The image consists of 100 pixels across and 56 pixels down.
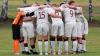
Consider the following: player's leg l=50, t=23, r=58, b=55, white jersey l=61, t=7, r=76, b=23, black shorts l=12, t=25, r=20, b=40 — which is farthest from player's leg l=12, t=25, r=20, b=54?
white jersey l=61, t=7, r=76, b=23

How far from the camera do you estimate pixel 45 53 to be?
2169 cm

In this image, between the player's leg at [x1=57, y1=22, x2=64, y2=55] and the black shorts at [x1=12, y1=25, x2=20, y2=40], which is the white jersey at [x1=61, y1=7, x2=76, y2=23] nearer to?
the player's leg at [x1=57, y1=22, x2=64, y2=55]

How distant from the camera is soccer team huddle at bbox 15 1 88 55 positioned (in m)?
21.7

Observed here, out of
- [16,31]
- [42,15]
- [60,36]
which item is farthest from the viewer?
[60,36]

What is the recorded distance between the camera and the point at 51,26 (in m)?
21.9

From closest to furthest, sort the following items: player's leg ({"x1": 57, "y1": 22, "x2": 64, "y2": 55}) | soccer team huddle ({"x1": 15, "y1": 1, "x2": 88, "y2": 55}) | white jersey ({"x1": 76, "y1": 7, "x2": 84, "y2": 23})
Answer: soccer team huddle ({"x1": 15, "y1": 1, "x2": 88, "y2": 55}) → player's leg ({"x1": 57, "y1": 22, "x2": 64, "y2": 55}) → white jersey ({"x1": 76, "y1": 7, "x2": 84, "y2": 23})

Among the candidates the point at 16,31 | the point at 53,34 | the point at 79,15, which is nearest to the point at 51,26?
the point at 53,34

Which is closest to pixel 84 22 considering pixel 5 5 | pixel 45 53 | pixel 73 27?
pixel 73 27

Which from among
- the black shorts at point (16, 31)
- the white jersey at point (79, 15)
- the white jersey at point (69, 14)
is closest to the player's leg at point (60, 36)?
the white jersey at point (69, 14)

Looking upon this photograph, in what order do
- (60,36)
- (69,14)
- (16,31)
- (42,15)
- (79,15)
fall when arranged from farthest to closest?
(79,15), (69,14), (60,36), (42,15), (16,31)

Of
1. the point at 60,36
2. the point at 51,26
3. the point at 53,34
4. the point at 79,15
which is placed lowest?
the point at 60,36

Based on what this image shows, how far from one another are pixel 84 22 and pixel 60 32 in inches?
78.4

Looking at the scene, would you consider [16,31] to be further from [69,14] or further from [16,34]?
[69,14]

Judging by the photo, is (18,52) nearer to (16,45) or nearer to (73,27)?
(16,45)
